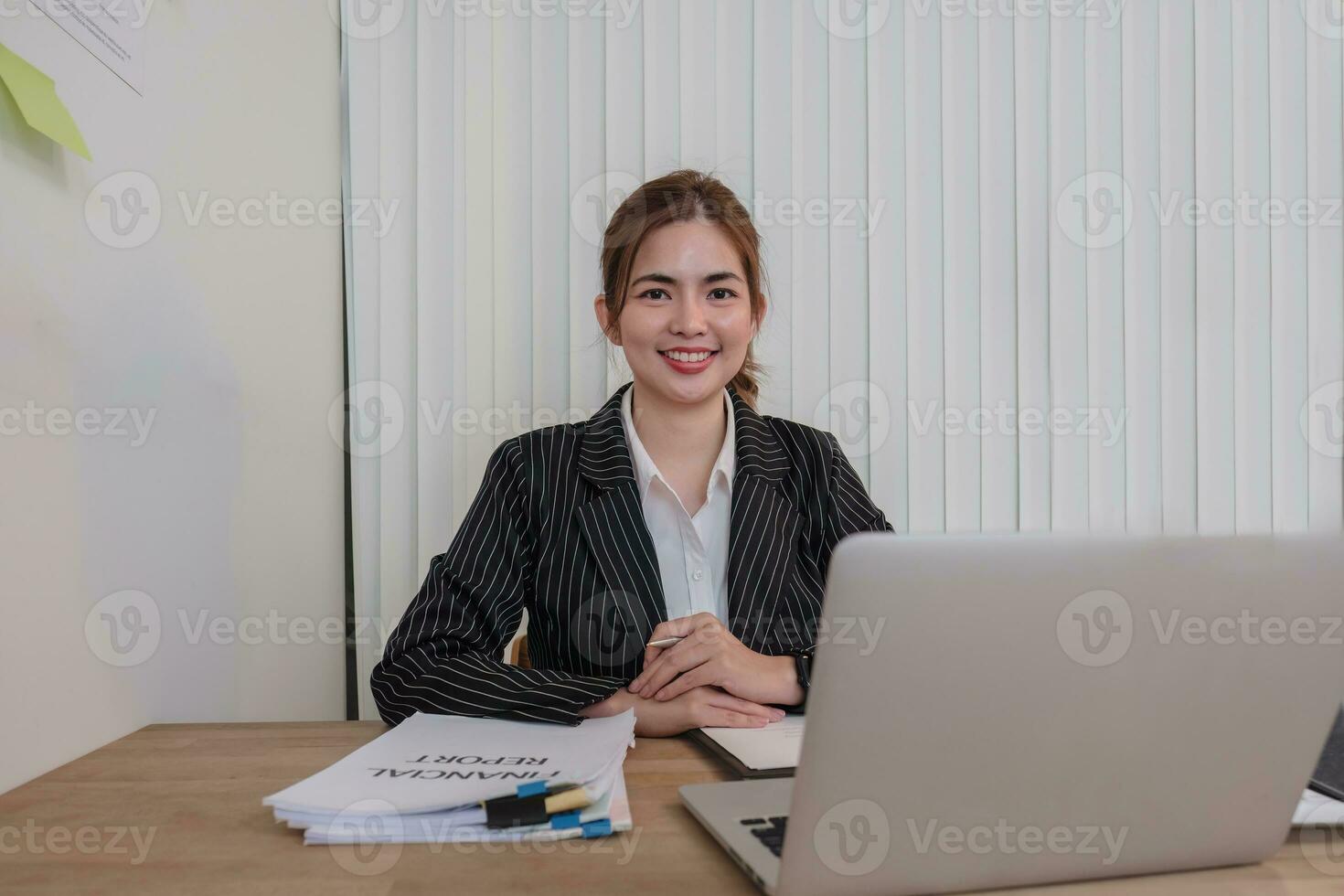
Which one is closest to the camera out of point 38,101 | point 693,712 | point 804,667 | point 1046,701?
point 1046,701

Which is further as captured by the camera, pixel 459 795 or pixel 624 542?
pixel 624 542

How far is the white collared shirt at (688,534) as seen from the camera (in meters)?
1.43

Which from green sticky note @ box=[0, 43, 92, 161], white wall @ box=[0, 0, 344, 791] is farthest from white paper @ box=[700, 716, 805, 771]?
green sticky note @ box=[0, 43, 92, 161]

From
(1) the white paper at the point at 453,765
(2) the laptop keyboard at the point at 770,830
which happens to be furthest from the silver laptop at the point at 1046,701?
(1) the white paper at the point at 453,765

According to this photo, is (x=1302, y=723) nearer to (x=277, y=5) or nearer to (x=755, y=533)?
(x=755, y=533)

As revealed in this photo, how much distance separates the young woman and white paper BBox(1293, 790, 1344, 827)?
54 cm

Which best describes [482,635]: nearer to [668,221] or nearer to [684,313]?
[684,313]

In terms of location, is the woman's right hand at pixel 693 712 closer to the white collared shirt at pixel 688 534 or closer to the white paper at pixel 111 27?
the white collared shirt at pixel 688 534

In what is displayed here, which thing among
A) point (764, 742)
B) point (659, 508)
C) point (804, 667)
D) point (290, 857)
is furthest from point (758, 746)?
point (659, 508)

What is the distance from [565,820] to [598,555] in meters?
0.70

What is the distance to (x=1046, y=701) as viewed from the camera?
1.62ft

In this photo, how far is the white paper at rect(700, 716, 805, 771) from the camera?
85 cm

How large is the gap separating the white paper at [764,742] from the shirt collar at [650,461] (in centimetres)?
47

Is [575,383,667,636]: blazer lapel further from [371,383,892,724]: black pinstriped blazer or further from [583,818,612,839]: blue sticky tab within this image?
[583,818,612,839]: blue sticky tab
